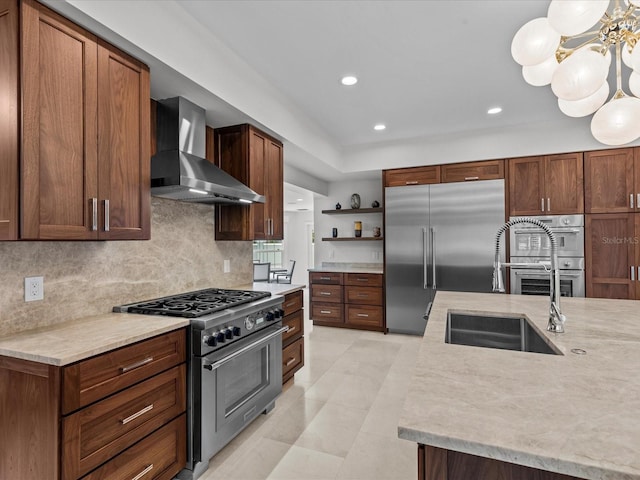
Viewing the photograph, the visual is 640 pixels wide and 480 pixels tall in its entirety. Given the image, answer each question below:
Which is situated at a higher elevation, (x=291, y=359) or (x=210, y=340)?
(x=210, y=340)

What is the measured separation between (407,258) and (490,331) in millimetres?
2762

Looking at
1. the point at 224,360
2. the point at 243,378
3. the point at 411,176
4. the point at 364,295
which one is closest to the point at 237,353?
the point at 224,360

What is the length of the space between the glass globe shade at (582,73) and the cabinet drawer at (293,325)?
245 centimetres

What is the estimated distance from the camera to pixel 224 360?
6.66 feet

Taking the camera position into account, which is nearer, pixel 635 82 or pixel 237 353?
pixel 635 82

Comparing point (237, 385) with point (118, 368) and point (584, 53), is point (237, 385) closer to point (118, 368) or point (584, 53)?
point (118, 368)

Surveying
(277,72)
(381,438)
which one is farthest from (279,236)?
(381,438)

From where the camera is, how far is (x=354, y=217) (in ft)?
19.0

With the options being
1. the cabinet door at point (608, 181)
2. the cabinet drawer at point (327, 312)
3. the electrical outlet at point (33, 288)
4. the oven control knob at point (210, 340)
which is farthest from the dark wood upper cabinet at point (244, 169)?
the cabinet door at point (608, 181)

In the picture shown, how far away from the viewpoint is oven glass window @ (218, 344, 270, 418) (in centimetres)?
212

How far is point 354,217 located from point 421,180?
142 cm

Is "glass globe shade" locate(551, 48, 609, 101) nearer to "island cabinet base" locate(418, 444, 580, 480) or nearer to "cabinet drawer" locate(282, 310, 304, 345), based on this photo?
"island cabinet base" locate(418, 444, 580, 480)

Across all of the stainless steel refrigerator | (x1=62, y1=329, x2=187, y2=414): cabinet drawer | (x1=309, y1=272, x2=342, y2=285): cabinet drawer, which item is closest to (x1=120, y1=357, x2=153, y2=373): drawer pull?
(x1=62, y1=329, x2=187, y2=414): cabinet drawer

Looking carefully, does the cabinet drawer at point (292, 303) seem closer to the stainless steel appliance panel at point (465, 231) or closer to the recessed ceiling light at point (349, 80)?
the recessed ceiling light at point (349, 80)
